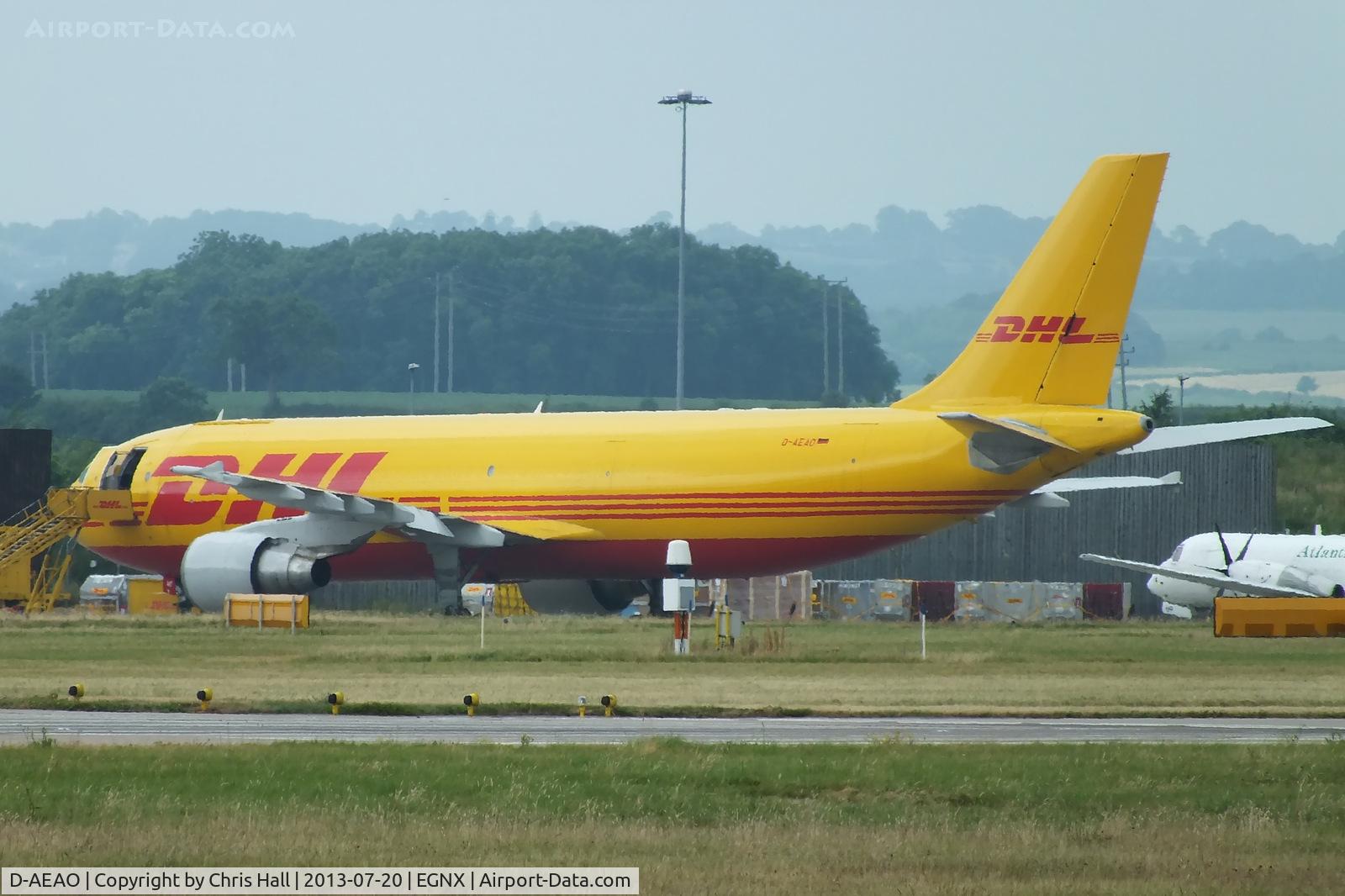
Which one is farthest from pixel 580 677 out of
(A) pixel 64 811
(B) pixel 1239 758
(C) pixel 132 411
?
(C) pixel 132 411

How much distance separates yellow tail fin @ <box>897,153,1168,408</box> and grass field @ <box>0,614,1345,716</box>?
5.04 m

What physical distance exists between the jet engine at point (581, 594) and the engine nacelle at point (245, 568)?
700cm

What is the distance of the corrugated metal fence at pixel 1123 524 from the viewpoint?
64.3 metres

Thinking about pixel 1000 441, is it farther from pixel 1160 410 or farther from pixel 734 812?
pixel 1160 410

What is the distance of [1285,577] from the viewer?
55688 mm

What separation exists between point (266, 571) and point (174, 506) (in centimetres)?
652

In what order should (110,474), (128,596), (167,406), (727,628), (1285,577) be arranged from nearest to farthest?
(727,628), (110,474), (1285,577), (128,596), (167,406)

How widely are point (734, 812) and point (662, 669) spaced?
Result: 1525 centimetres

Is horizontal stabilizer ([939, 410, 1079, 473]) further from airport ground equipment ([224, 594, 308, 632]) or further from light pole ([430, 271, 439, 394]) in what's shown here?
light pole ([430, 271, 439, 394])

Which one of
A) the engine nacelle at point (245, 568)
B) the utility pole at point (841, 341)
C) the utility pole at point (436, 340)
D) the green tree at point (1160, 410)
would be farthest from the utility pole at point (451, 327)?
the engine nacelle at point (245, 568)

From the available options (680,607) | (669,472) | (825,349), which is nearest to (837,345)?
(825,349)

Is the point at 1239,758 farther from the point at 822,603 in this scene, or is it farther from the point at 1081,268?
the point at 822,603

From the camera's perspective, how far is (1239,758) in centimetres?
1788

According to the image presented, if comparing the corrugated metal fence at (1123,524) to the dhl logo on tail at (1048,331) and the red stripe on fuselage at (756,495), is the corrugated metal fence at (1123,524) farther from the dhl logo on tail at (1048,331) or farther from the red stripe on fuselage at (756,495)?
the dhl logo on tail at (1048,331)
